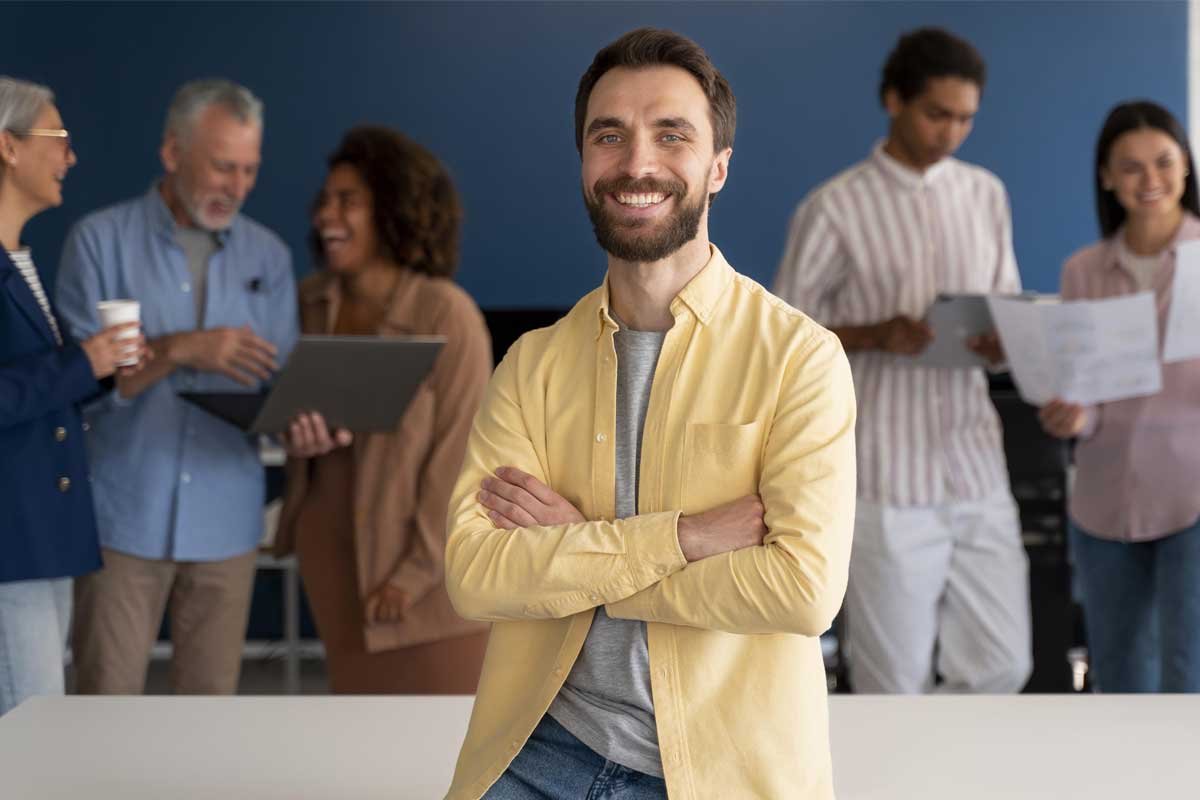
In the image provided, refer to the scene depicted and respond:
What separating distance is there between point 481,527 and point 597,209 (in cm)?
43

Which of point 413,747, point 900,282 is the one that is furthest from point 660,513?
point 900,282

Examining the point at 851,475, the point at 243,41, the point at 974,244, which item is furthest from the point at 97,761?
the point at 243,41

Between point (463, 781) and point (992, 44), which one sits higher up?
point (992, 44)

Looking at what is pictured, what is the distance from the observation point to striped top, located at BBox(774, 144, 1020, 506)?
337cm

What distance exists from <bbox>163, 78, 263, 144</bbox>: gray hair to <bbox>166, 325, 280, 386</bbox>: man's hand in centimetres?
51

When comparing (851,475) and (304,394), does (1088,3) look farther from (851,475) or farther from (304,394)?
(851,475)

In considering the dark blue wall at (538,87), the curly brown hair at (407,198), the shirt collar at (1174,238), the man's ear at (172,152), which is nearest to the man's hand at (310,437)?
the curly brown hair at (407,198)

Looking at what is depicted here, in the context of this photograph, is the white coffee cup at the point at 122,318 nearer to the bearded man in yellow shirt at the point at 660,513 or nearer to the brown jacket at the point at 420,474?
the brown jacket at the point at 420,474

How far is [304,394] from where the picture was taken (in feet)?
10.0

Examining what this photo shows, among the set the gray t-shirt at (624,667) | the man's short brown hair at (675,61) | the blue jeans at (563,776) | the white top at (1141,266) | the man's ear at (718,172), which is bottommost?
the blue jeans at (563,776)

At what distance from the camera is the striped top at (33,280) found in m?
2.88

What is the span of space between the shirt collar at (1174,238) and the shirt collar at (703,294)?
186 centimetres

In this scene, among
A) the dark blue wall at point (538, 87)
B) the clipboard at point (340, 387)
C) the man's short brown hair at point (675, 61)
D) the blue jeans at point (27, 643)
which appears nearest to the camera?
the man's short brown hair at point (675, 61)

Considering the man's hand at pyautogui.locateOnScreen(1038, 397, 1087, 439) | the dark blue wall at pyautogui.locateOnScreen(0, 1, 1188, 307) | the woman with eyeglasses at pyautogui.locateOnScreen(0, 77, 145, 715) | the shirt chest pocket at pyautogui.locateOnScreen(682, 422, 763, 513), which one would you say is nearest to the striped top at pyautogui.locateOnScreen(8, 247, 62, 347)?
the woman with eyeglasses at pyautogui.locateOnScreen(0, 77, 145, 715)
